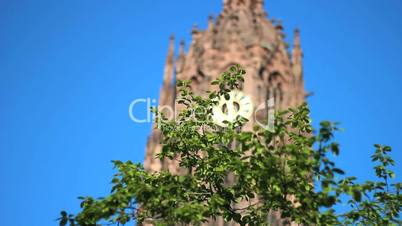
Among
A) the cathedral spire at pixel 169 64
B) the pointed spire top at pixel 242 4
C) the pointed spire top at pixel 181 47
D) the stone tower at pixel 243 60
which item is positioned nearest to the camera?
the stone tower at pixel 243 60

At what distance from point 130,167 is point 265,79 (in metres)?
31.4

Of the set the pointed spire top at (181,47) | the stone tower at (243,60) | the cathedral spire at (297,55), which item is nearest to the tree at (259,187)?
the stone tower at (243,60)

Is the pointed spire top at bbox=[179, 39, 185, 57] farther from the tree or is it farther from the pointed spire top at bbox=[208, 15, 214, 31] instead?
the tree

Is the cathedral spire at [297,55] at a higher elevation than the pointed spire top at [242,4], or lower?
lower

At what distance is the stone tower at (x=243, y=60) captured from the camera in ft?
139

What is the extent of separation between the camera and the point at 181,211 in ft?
35.3

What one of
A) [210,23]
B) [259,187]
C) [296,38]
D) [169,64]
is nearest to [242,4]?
[210,23]

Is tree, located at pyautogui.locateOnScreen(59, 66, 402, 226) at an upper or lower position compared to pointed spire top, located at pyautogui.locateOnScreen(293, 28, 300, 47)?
lower

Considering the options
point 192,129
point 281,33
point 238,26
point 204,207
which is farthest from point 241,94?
point 204,207

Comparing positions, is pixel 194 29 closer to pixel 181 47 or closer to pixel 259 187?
pixel 181 47

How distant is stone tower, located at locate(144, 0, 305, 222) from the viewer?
1663 inches

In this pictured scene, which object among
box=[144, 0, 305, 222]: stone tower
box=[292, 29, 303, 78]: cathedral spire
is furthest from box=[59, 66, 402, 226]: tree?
box=[292, 29, 303, 78]: cathedral spire

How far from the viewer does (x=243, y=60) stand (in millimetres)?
43125

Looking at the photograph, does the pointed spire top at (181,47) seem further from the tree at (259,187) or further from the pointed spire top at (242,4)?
the tree at (259,187)
